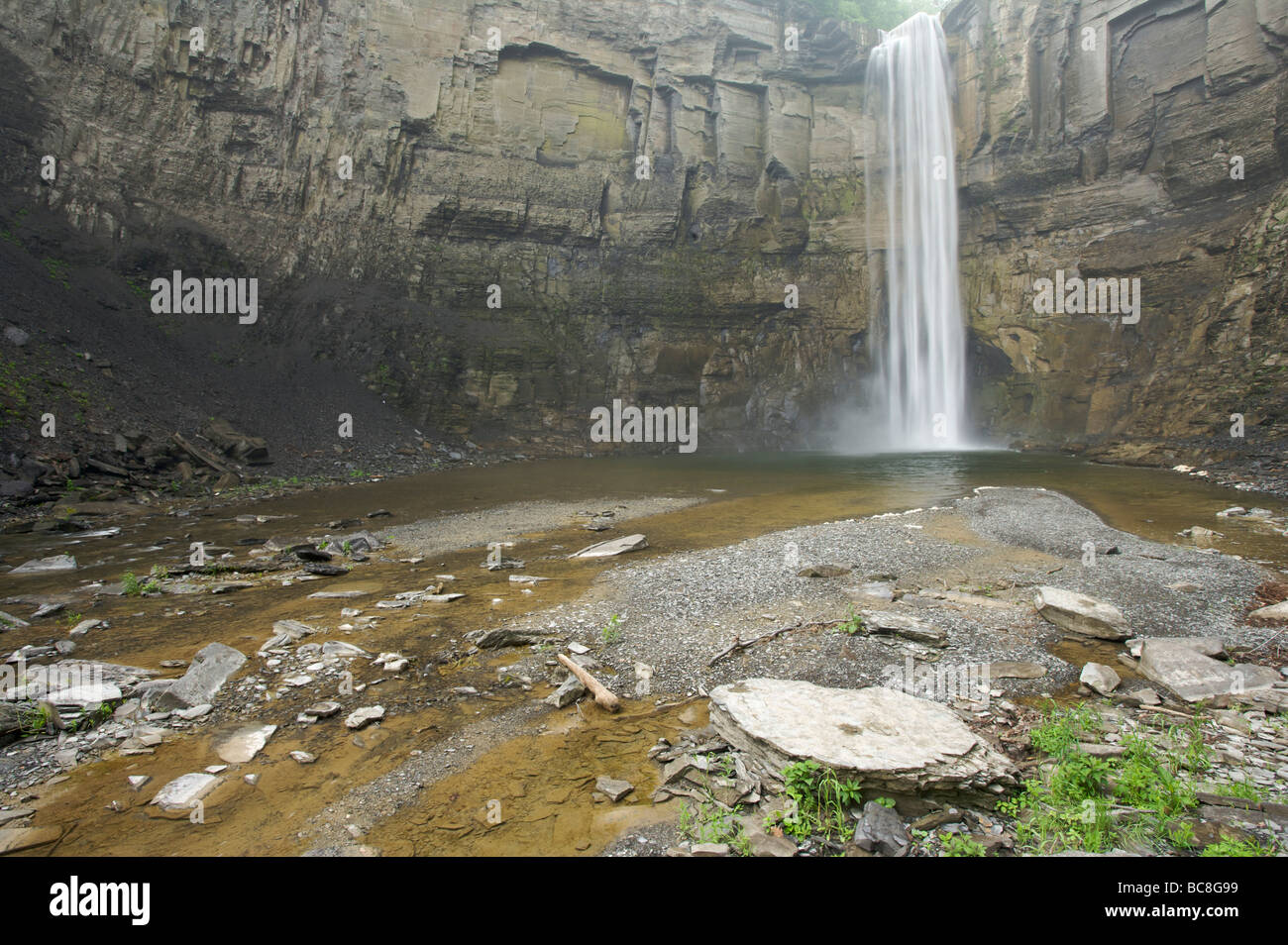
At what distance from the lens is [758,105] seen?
38312 mm

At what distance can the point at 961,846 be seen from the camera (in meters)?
3.03

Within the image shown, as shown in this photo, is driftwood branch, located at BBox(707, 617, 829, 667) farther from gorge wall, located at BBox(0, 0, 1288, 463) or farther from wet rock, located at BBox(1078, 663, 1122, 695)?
gorge wall, located at BBox(0, 0, 1288, 463)

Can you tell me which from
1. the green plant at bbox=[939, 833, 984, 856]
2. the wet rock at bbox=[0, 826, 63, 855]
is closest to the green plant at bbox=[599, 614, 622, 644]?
the green plant at bbox=[939, 833, 984, 856]

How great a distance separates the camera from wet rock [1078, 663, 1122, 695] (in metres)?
4.97

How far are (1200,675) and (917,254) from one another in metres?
36.8

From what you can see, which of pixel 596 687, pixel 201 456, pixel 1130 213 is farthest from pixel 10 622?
pixel 1130 213

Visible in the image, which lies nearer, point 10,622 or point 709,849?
point 709,849

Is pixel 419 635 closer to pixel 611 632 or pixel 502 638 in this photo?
pixel 502 638

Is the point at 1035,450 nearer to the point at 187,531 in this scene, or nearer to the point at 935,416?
the point at 935,416

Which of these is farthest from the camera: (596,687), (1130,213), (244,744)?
(1130,213)

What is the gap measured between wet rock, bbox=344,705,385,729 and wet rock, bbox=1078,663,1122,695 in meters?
5.81
